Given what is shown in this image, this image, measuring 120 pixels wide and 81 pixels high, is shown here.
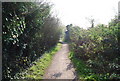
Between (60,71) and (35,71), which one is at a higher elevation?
(35,71)

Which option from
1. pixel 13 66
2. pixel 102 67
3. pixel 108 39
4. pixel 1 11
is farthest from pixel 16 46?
pixel 108 39

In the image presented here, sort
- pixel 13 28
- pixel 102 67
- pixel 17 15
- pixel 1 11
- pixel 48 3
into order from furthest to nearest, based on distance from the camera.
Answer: pixel 48 3
pixel 102 67
pixel 17 15
pixel 13 28
pixel 1 11

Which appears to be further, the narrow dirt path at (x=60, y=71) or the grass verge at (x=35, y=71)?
the narrow dirt path at (x=60, y=71)

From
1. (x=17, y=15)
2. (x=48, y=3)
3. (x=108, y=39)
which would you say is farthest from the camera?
(x=48, y=3)

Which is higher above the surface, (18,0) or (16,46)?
(18,0)

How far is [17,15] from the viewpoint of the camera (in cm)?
454

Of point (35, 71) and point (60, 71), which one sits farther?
point (60, 71)

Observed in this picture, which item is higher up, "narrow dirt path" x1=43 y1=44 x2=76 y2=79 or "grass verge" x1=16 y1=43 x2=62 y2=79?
"grass verge" x1=16 y1=43 x2=62 y2=79

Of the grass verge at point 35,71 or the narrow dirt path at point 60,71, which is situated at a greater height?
the grass verge at point 35,71

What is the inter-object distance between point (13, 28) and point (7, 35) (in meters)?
0.41

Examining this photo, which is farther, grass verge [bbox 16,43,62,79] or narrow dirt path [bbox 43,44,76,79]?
narrow dirt path [bbox 43,44,76,79]

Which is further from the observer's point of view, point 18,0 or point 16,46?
point 16,46

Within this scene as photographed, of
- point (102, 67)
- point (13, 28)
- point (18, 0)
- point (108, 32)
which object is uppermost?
point (18, 0)

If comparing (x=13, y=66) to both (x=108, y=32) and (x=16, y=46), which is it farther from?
(x=108, y=32)
